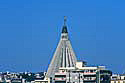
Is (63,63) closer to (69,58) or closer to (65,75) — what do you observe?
(69,58)

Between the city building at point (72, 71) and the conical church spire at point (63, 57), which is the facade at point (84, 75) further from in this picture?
the conical church spire at point (63, 57)

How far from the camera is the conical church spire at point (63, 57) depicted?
575ft

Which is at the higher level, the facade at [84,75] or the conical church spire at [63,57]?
the conical church spire at [63,57]

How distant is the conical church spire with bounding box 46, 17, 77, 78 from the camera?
17525 cm

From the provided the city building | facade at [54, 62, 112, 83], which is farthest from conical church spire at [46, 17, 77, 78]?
facade at [54, 62, 112, 83]

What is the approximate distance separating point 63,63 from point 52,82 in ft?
46.0

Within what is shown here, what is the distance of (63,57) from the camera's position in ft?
587

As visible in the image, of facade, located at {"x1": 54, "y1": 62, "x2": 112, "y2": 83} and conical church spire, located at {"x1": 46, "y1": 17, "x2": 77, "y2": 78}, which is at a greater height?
conical church spire, located at {"x1": 46, "y1": 17, "x2": 77, "y2": 78}

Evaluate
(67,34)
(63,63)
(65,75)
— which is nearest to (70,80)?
(65,75)

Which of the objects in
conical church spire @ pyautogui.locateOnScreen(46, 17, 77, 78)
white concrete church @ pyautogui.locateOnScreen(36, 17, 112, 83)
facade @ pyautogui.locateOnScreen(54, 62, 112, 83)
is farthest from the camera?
conical church spire @ pyautogui.locateOnScreen(46, 17, 77, 78)

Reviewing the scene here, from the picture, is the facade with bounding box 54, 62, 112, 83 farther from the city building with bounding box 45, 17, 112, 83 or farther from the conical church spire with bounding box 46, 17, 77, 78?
the conical church spire with bounding box 46, 17, 77, 78

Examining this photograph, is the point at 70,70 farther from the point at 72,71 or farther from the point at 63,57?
the point at 63,57

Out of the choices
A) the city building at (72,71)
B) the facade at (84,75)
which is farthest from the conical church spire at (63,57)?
the facade at (84,75)

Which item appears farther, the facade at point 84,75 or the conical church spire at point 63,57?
the conical church spire at point 63,57
